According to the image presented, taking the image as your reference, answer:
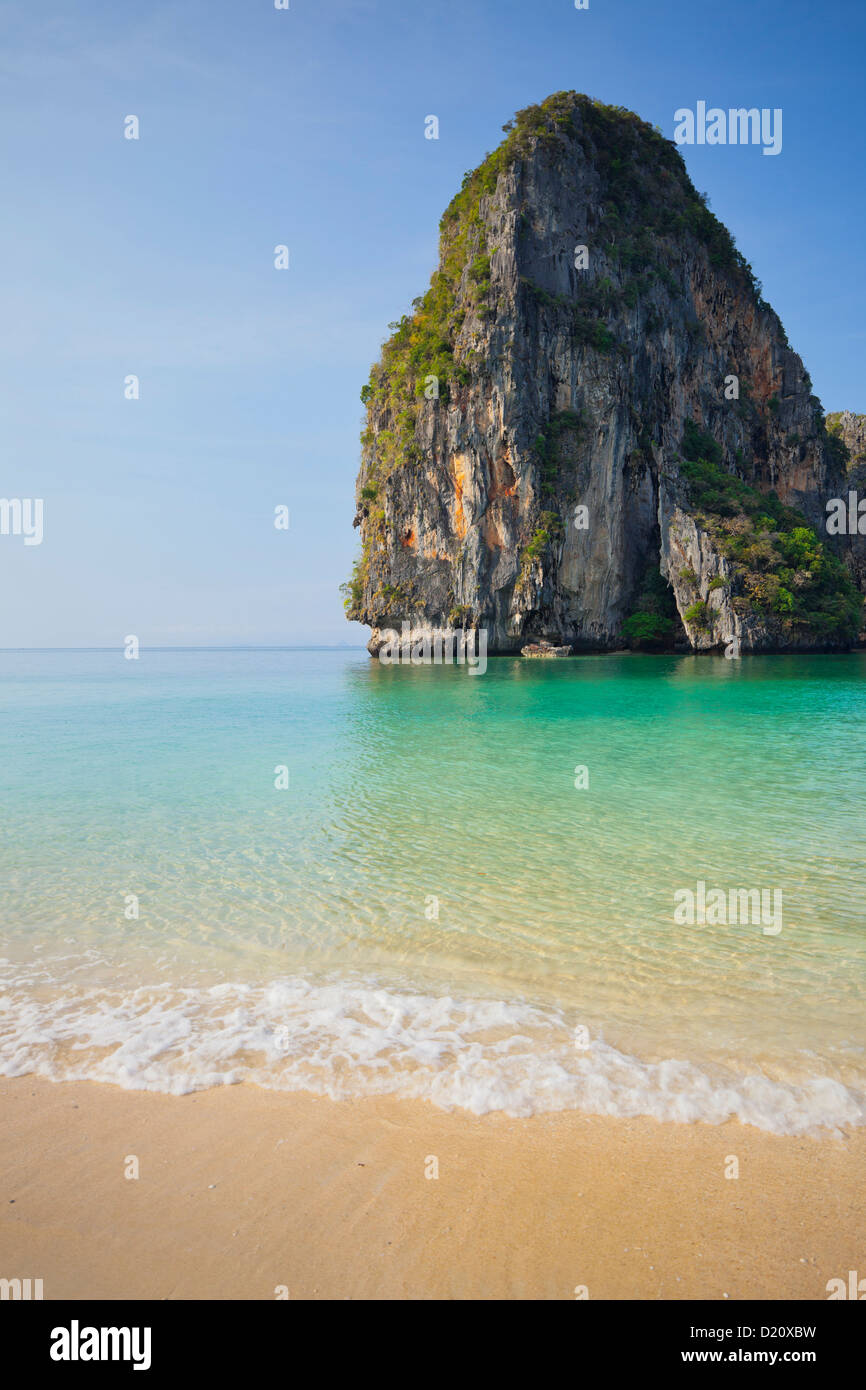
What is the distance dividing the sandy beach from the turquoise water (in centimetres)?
24

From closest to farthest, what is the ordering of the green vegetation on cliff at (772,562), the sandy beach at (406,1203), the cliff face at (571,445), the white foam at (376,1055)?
the sandy beach at (406,1203)
the white foam at (376,1055)
the green vegetation on cliff at (772,562)
the cliff face at (571,445)

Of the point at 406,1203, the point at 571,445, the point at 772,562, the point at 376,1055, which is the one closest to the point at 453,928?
the point at 376,1055

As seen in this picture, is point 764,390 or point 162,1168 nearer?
point 162,1168

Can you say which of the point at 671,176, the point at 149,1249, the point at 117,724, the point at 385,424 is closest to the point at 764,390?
the point at 671,176

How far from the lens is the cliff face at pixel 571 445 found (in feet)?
139

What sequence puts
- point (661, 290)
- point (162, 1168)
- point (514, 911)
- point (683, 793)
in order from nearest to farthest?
point (162, 1168) < point (514, 911) < point (683, 793) < point (661, 290)

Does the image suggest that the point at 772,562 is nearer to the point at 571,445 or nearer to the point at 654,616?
the point at 654,616

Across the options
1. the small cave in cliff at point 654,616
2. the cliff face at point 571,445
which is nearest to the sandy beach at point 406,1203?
the cliff face at point 571,445

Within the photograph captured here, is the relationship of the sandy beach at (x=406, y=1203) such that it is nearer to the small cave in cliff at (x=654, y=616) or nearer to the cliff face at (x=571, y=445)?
the cliff face at (x=571, y=445)

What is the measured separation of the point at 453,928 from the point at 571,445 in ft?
145

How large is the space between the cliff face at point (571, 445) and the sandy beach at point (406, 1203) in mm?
41251
